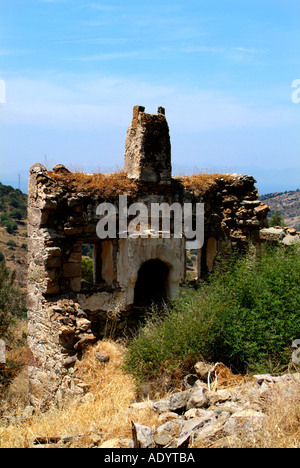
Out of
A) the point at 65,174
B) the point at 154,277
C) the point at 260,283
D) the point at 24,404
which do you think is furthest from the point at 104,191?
the point at 24,404

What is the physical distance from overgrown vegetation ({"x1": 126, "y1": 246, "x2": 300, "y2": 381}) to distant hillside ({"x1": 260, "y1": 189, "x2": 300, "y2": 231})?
161 ft

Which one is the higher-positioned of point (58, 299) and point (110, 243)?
point (110, 243)

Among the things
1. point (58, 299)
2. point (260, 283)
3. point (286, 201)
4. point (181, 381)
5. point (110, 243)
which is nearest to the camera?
point (181, 381)

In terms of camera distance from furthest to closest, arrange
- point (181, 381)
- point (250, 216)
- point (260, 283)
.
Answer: point (250, 216)
point (260, 283)
point (181, 381)

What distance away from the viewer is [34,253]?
392 inches

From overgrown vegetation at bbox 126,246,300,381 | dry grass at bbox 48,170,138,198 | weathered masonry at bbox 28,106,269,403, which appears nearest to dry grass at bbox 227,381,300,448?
overgrown vegetation at bbox 126,246,300,381

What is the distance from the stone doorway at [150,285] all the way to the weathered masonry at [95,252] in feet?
0.66

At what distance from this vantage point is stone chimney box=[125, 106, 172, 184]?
10609 millimetres

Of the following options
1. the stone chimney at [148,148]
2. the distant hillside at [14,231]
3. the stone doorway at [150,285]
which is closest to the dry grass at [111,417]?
the stone doorway at [150,285]

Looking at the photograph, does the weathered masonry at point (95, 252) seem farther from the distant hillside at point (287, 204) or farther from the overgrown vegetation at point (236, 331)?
→ the distant hillside at point (287, 204)

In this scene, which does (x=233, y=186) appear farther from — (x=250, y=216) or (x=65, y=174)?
(x=65, y=174)

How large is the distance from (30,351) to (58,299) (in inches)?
57.4

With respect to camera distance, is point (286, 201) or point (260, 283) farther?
point (286, 201)

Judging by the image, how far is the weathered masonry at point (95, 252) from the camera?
9312 millimetres
